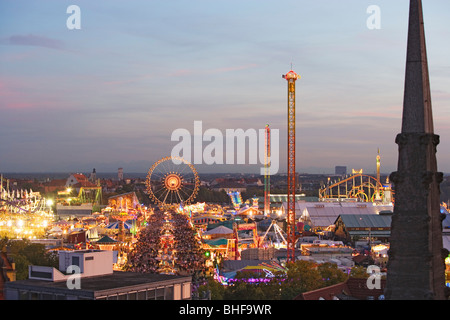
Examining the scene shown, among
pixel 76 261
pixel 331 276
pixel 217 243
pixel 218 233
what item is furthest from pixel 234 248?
pixel 76 261

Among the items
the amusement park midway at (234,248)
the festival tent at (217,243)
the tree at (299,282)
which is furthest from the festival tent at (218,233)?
the tree at (299,282)

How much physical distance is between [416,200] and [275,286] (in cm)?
2245

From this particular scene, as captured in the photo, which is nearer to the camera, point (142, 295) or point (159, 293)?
point (142, 295)

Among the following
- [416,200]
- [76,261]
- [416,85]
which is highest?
[416,85]

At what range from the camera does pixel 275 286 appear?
33.3 metres

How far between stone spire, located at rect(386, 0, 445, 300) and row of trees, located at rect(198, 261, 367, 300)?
784 inches

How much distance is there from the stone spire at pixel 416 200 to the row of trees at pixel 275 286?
65.3 ft

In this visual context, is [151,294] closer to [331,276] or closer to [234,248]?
[331,276]

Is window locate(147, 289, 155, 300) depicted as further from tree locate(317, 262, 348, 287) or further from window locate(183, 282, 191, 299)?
tree locate(317, 262, 348, 287)

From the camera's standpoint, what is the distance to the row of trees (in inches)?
1271

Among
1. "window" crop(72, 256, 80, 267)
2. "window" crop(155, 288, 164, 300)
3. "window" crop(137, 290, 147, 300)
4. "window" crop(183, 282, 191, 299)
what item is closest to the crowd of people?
"window" crop(72, 256, 80, 267)

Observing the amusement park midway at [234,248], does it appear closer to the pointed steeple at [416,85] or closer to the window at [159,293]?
the window at [159,293]

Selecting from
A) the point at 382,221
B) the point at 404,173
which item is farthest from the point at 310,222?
the point at 404,173
